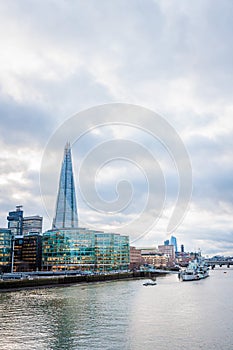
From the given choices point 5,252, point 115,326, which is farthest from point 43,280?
point 5,252

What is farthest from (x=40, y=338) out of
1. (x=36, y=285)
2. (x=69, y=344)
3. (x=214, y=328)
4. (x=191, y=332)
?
(x=36, y=285)

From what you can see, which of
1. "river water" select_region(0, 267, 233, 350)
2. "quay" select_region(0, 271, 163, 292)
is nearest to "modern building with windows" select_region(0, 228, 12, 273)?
"quay" select_region(0, 271, 163, 292)

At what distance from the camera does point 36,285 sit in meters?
100

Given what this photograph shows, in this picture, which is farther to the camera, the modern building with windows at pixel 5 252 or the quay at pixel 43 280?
the modern building with windows at pixel 5 252

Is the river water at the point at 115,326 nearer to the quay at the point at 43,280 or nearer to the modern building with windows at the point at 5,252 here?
the quay at the point at 43,280

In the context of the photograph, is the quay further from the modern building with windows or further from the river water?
the modern building with windows

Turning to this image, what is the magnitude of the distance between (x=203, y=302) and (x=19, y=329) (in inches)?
1380

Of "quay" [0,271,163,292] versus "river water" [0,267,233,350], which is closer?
"river water" [0,267,233,350]

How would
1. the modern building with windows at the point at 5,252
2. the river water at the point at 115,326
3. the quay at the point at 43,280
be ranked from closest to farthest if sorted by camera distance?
1. the river water at the point at 115,326
2. the quay at the point at 43,280
3. the modern building with windows at the point at 5,252

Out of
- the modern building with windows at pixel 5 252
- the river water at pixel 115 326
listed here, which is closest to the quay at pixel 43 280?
the river water at pixel 115 326

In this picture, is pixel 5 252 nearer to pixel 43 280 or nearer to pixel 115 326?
pixel 43 280

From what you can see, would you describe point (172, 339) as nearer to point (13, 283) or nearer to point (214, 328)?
point (214, 328)

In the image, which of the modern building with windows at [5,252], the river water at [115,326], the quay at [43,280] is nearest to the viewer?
the river water at [115,326]

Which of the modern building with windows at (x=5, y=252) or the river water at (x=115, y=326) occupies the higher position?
the modern building with windows at (x=5, y=252)
